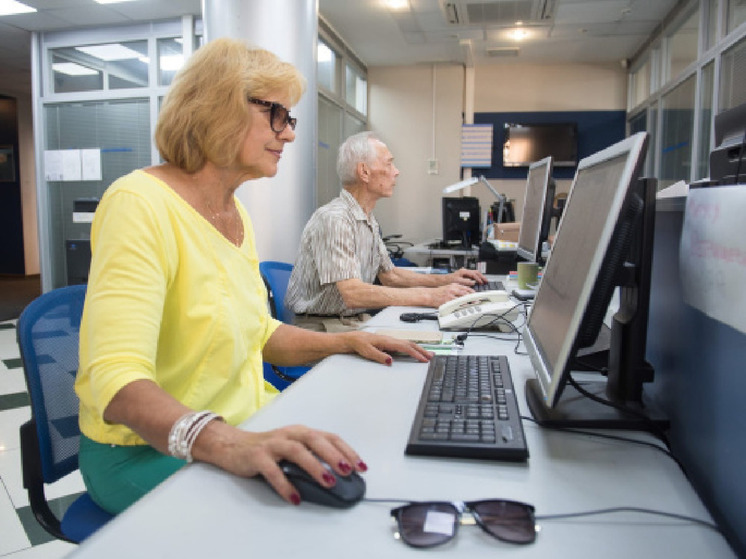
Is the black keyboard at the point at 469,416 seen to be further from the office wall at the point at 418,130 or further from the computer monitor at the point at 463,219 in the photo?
the office wall at the point at 418,130

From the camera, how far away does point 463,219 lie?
17.8 ft

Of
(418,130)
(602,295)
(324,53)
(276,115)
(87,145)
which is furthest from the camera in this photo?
(418,130)

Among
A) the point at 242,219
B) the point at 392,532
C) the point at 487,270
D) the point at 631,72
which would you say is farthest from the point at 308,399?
the point at 631,72

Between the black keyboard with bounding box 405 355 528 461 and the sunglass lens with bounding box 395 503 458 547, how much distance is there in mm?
154

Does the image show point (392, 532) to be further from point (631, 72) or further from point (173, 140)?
point (631, 72)

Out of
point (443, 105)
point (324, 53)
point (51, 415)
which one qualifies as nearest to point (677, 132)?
point (443, 105)

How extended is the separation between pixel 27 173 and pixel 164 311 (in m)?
9.92

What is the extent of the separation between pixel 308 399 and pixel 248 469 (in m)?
0.35

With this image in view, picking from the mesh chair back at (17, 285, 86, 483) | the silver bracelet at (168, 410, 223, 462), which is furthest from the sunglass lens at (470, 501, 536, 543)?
the mesh chair back at (17, 285, 86, 483)

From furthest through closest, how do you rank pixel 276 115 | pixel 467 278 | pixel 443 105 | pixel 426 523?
pixel 443 105, pixel 467 278, pixel 276 115, pixel 426 523

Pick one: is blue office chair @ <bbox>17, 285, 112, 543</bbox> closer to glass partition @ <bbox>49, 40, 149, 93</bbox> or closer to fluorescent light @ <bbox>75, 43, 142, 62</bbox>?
glass partition @ <bbox>49, 40, 149, 93</bbox>

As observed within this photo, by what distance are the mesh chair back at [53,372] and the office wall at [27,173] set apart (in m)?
9.04

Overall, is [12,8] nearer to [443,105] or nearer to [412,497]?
[443,105]

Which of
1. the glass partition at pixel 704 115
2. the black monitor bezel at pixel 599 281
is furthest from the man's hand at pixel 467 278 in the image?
the glass partition at pixel 704 115
